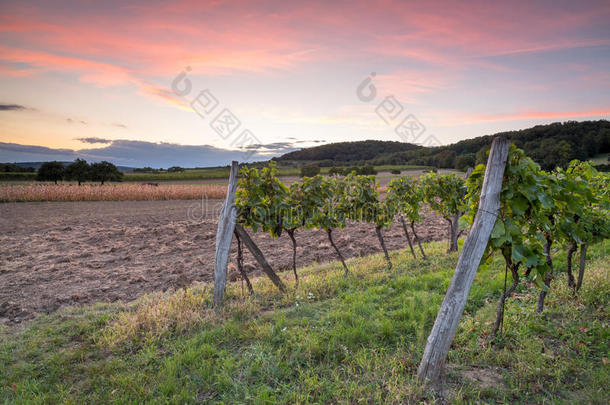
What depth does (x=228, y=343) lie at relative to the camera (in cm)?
450

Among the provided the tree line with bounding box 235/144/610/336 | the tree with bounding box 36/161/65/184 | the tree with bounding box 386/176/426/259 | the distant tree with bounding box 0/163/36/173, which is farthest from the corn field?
the distant tree with bounding box 0/163/36/173

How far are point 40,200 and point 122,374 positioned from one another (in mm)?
31412

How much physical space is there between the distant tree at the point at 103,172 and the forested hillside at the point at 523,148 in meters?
43.6

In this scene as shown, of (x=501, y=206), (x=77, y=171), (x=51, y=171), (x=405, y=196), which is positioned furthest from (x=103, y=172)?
(x=501, y=206)

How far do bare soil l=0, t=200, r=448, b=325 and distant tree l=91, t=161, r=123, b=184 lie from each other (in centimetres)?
4152

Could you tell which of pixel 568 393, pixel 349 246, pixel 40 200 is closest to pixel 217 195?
pixel 40 200

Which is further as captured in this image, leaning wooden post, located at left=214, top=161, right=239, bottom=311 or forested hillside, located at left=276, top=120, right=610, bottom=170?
forested hillside, located at left=276, top=120, right=610, bottom=170

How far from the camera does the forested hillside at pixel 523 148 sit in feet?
168

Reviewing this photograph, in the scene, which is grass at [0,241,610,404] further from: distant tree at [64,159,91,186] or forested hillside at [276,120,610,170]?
distant tree at [64,159,91,186]

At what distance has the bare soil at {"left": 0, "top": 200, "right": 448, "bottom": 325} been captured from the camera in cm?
719

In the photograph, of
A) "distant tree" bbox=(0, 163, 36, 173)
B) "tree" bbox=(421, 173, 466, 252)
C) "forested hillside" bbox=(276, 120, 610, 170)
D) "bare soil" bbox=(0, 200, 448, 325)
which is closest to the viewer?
"bare soil" bbox=(0, 200, 448, 325)

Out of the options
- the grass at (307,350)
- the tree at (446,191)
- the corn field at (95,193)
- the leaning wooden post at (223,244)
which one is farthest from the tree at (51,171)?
the tree at (446,191)

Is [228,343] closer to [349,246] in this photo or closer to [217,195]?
[349,246]

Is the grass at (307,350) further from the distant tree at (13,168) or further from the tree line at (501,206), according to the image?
the distant tree at (13,168)
